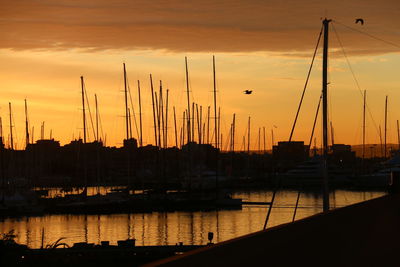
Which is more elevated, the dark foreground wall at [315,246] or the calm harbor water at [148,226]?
the dark foreground wall at [315,246]

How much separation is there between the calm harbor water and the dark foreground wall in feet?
138

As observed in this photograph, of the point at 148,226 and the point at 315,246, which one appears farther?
the point at 148,226

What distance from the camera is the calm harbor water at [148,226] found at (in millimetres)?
65562

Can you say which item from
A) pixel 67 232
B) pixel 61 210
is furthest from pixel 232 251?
pixel 61 210

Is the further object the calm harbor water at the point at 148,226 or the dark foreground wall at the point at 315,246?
the calm harbor water at the point at 148,226

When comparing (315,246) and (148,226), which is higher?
(315,246)

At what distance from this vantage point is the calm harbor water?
6556 centimetres

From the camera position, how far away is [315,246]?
1425 cm

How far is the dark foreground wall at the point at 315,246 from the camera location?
11.7 metres

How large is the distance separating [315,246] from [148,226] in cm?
6129

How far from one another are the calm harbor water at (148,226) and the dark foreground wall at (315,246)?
1658 inches

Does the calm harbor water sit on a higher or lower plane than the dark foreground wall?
lower

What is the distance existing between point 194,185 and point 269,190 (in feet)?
139

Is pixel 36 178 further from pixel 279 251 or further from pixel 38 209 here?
pixel 279 251
